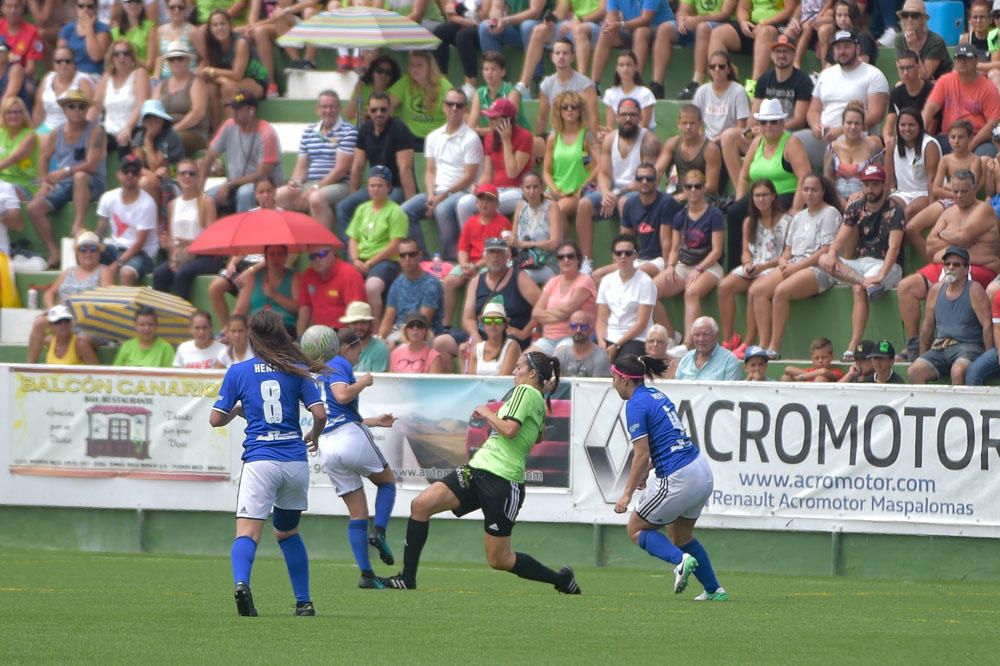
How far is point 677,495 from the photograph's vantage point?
37.0 feet

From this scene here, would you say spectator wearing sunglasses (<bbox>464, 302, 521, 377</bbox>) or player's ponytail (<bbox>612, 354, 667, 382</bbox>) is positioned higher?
player's ponytail (<bbox>612, 354, 667, 382</bbox>)

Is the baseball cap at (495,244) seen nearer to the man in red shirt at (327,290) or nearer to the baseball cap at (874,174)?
the man in red shirt at (327,290)

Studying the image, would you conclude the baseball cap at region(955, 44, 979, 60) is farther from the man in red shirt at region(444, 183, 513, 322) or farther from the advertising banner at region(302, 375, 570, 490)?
the advertising banner at region(302, 375, 570, 490)

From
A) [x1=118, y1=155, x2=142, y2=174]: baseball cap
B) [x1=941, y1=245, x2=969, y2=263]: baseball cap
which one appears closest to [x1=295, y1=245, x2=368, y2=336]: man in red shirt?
[x1=118, y1=155, x2=142, y2=174]: baseball cap

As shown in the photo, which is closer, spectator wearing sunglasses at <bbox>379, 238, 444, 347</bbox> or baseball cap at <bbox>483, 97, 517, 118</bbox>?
spectator wearing sunglasses at <bbox>379, 238, 444, 347</bbox>

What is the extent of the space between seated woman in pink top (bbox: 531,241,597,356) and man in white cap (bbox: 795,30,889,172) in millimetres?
2779

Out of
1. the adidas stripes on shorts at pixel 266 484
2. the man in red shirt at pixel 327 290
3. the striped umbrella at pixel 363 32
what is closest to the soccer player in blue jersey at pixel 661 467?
the adidas stripes on shorts at pixel 266 484

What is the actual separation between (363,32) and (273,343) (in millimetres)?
10355

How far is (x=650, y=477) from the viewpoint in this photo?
14.8 m

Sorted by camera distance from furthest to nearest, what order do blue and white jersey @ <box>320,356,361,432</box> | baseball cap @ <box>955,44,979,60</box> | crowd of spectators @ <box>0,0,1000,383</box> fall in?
baseball cap @ <box>955,44,979,60</box>, crowd of spectators @ <box>0,0,1000,383</box>, blue and white jersey @ <box>320,356,361,432</box>

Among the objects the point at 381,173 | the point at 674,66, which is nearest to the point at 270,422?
the point at 381,173

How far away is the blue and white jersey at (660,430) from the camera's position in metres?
11.3

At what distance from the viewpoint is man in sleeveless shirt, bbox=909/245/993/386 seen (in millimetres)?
14766

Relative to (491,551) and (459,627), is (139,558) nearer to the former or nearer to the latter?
(491,551)
